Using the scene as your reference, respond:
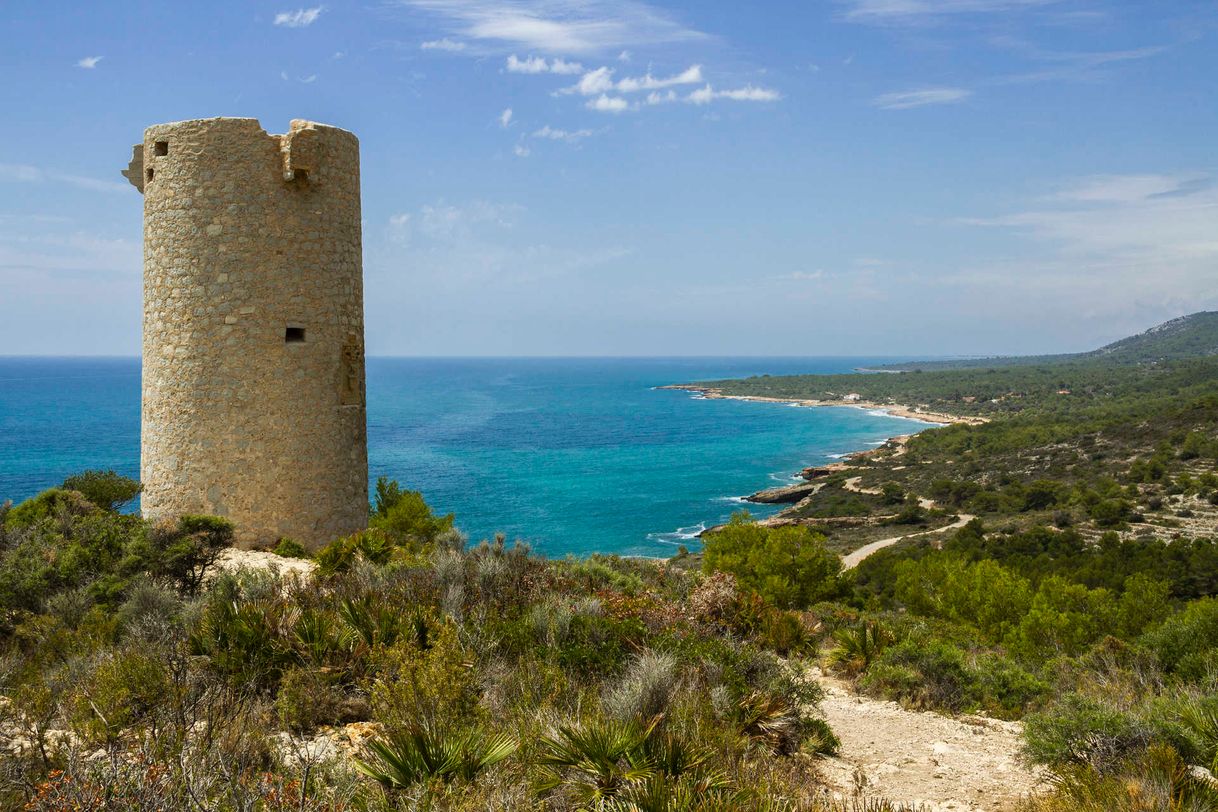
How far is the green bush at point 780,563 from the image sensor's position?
1502cm

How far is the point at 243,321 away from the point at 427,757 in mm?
7018

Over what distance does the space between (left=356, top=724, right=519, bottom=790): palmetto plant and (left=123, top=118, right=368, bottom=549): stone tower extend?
641 centimetres

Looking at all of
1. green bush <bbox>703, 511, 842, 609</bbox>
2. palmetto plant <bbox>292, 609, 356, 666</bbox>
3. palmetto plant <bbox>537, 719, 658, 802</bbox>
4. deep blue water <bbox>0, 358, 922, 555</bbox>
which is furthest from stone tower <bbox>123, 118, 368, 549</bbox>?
deep blue water <bbox>0, 358, 922, 555</bbox>

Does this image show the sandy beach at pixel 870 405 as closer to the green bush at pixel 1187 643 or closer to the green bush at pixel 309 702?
the green bush at pixel 1187 643

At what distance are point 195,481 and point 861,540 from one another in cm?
3591

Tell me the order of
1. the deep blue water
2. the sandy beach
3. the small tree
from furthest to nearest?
1. the sandy beach
2. the deep blue water
3. the small tree

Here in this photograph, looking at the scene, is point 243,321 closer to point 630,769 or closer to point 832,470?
point 630,769

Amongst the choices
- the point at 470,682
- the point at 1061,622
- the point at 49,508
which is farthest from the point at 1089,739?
the point at 49,508

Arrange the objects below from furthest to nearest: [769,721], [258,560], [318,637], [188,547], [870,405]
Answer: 1. [870,405]
2. [258,560]
3. [188,547]
4. [318,637]
5. [769,721]

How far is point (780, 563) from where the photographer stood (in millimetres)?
15680

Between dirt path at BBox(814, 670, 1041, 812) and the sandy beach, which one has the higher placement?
dirt path at BBox(814, 670, 1041, 812)

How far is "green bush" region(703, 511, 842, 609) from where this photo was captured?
49.3 feet

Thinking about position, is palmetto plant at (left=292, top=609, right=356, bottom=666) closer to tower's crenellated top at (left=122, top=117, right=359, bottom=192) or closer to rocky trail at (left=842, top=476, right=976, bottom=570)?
tower's crenellated top at (left=122, top=117, right=359, bottom=192)

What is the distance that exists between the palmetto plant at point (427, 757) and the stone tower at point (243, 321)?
6408 mm
